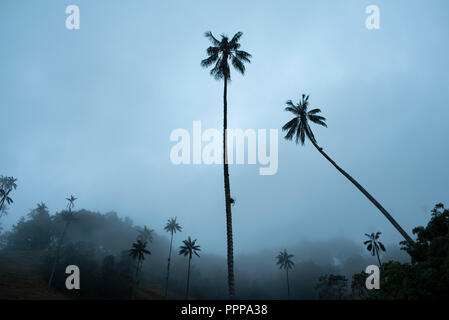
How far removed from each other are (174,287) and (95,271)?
1495 inches

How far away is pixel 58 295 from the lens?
48688mm

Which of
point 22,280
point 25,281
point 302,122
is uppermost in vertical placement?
point 302,122

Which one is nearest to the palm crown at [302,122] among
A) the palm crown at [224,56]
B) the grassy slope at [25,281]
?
the palm crown at [224,56]

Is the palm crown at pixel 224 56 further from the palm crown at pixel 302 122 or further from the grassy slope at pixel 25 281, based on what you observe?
the grassy slope at pixel 25 281

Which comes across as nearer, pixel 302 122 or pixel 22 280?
pixel 302 122

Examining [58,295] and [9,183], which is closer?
[58,295]

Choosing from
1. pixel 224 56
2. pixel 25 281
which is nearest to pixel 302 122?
pixel 224 56

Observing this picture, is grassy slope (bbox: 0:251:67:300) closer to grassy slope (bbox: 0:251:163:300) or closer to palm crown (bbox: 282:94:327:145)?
grassy slope (bbox: 0:251:163:300)

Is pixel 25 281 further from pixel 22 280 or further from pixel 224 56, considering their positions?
pixel 224 56

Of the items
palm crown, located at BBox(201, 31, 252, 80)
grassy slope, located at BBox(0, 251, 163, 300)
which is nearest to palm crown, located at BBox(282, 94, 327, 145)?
palm crown, located at BBox(201, 31, 252, 80)

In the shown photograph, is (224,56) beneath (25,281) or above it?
above
